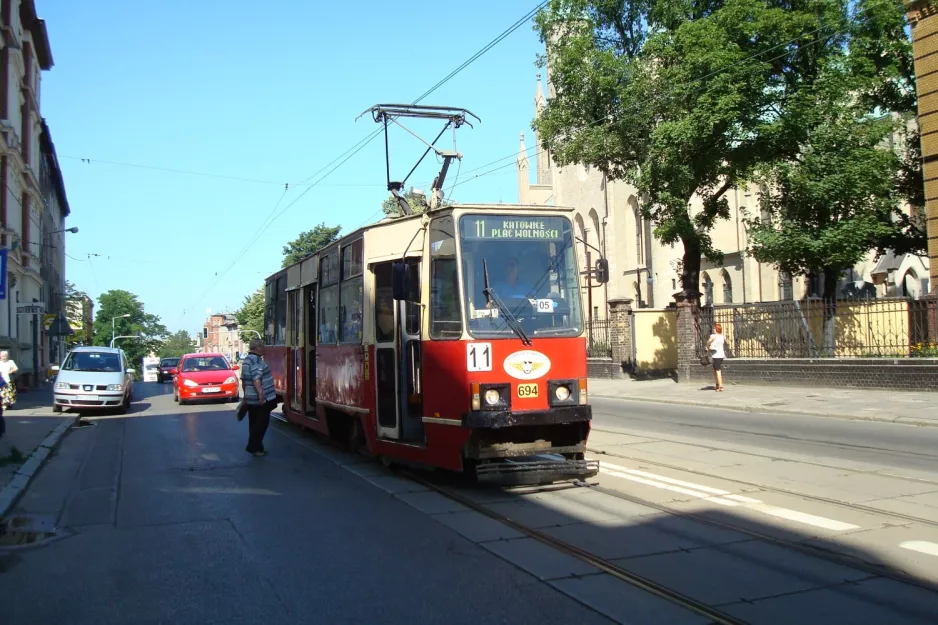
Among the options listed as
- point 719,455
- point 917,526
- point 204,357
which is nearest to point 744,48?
point 719,455

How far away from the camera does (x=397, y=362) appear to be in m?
9.44

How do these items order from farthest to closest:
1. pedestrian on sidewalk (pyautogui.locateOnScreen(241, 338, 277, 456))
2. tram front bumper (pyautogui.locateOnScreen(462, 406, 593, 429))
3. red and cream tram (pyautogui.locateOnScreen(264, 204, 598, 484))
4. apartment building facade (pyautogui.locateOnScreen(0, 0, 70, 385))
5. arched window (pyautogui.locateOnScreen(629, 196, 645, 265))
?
1. arched window (pyautogui.locateOnScreen(629, 196, 645, 265))
2. apartment building facade (pyautogui.locateOnScreen(0, 0, 70, 385))
3. pedestrian on sidewalk (pyautogui.locateOnScreen(241, 338, 277, 456))
4. red and cream tram (pyautogui.locateOnScreen(264, 204, 598, 484))
5. tram front bumper (pyautogui.locateOnScreen(462, 406, 593, 429))

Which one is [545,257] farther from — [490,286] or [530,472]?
[530,472]

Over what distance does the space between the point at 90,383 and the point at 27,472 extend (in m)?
10.4

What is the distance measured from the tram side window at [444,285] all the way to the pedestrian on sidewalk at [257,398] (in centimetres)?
442

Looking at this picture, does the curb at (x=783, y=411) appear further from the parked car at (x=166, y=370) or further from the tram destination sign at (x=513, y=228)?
the parked car at (x=166, y=370)

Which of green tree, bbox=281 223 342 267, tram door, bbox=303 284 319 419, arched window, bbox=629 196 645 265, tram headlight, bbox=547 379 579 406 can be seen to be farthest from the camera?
green tree, bbox=281 223 342 267

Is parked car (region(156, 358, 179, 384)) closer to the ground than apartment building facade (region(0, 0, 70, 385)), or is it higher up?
closer to the ground

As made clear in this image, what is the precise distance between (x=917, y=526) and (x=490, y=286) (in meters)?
4.45

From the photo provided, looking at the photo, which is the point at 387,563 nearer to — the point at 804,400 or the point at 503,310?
the point at 503,310

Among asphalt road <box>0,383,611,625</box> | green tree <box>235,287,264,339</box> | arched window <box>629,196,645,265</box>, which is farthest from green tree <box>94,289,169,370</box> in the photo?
asphalt road <box>0,383,611,625</box>

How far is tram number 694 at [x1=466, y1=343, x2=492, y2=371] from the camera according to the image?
8.27m

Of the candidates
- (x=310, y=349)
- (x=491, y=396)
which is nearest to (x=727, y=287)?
(x=310, y=349)

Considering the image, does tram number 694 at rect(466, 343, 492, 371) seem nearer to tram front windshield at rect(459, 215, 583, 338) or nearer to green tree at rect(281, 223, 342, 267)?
tram front windshield at rect(459, 215, 583, 338)
